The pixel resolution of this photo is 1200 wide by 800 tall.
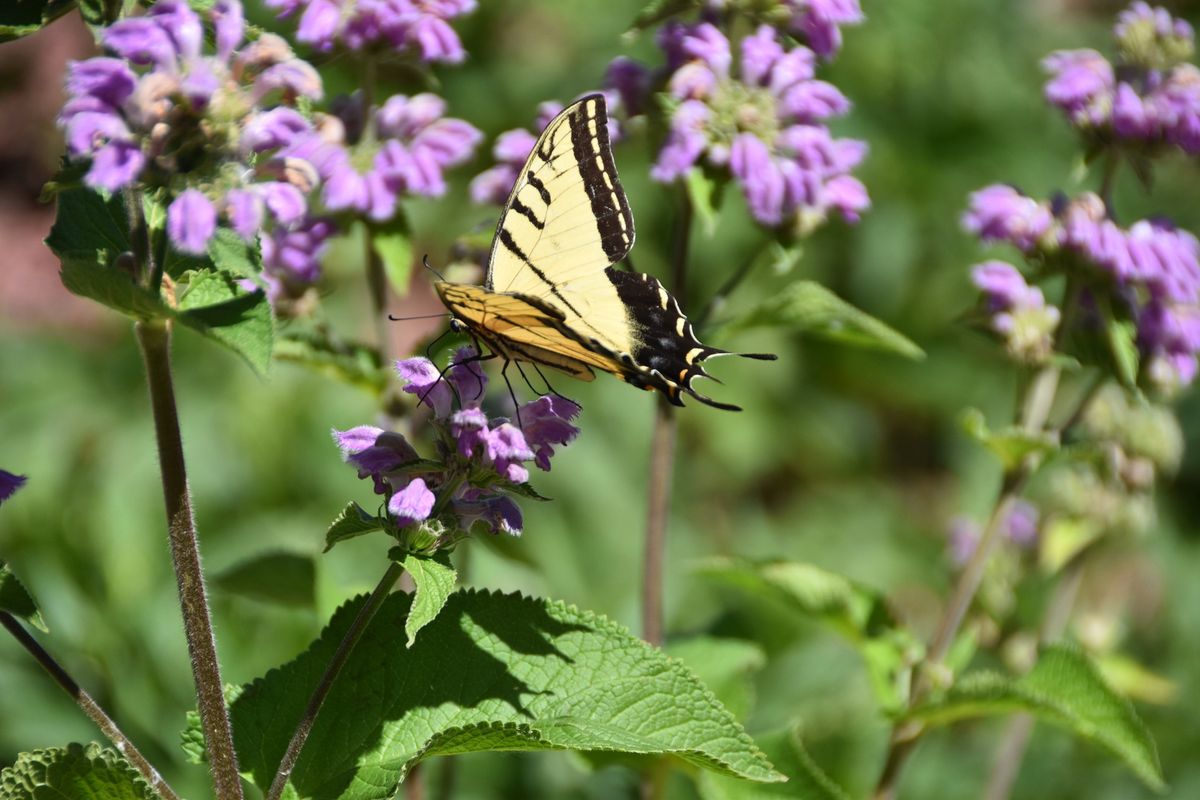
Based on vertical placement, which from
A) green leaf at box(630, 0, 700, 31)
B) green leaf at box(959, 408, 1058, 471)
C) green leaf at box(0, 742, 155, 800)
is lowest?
green leaf at box(959, 408, 1058, 471)

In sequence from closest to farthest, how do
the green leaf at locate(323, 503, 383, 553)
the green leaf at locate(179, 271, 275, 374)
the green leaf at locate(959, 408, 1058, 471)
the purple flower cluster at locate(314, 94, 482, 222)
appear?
1. the green leaf at locate(179, 271, 275, 374)
2. the green leaf at locate(323, 503, 383, 553)
3. the purple flower cluster at locate(314, 94, 482, 222)
4. the green leaf at locate(959, 408, 1058, 471)

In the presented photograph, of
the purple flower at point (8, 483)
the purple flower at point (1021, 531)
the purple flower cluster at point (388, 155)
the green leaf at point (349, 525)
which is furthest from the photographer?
the purple flower at point (1021, 531)

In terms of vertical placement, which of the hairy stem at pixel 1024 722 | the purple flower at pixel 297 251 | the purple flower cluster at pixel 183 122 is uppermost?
the purple flower cluster at pixel 183 122

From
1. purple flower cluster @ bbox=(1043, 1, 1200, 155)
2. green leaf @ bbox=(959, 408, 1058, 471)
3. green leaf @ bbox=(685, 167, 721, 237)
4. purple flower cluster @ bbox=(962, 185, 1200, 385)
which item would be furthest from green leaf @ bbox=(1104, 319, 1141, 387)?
green leaf @ bbox=(685, 167, 721, 237)

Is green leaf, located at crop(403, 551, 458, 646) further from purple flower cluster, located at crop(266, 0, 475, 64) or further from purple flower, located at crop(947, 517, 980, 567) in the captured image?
purple flower, located at crop(947, 517, 980, 567)

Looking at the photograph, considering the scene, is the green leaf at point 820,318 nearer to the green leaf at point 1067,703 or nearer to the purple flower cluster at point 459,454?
the green leaf at point 1067,703

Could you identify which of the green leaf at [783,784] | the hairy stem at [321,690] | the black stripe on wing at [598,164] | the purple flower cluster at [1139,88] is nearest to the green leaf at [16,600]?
the hairy stem at [321,690]
